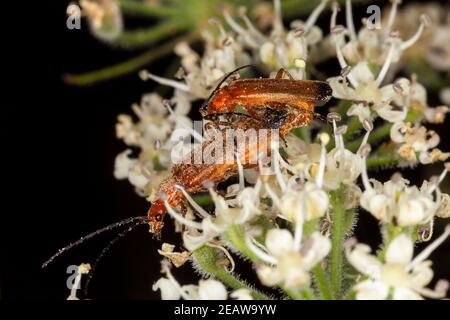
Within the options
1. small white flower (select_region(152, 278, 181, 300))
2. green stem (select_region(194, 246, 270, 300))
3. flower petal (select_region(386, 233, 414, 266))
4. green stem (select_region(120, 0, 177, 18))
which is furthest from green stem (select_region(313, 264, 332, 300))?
green stem (select_region(120, 0, 177, 18))

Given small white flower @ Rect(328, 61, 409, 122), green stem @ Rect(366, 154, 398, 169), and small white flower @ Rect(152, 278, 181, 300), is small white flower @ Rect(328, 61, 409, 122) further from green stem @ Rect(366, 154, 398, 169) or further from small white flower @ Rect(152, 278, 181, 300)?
small white flower @ Rect(152, 278, 181, 300)

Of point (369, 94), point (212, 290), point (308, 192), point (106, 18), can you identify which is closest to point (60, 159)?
point (106, 18)

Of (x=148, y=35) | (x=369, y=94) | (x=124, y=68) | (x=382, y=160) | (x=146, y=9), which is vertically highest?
(x=146, y=9)

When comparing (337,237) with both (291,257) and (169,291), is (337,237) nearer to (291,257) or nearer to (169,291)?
(291,257)

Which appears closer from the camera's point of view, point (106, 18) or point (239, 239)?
point (239, 239)

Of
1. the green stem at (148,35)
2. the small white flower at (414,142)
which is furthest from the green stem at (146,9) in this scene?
the small white flower at (414,142)

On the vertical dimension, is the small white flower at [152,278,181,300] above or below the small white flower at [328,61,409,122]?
below

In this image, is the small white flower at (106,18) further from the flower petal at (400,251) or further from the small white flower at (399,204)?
the flower petal at (400,251)
